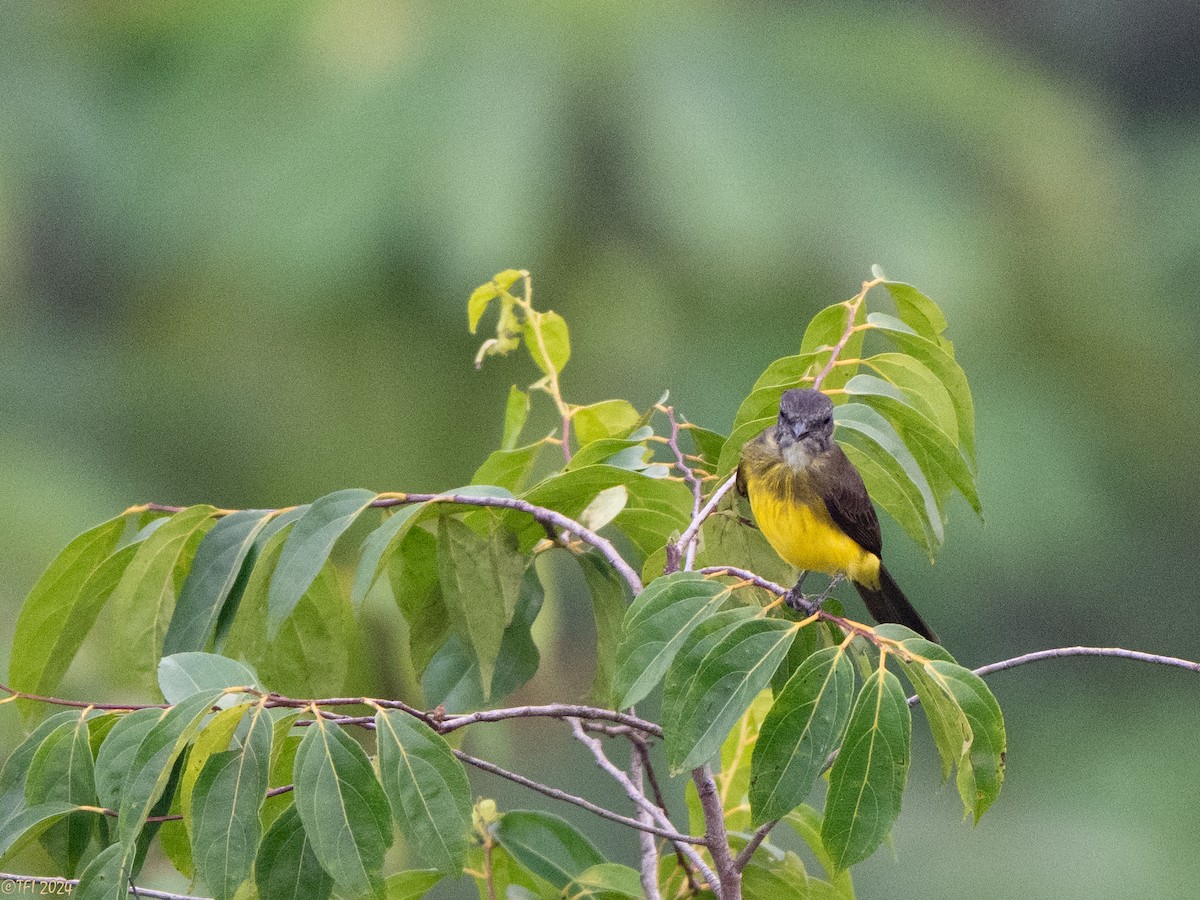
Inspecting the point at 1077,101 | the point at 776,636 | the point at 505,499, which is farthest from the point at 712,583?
the point at 1077,101

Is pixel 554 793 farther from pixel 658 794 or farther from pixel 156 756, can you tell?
pixel 156 756

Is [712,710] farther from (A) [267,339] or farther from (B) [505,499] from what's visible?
(A) [267,339]

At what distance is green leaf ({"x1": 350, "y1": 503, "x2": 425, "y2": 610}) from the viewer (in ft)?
3.10

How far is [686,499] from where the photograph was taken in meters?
1.11

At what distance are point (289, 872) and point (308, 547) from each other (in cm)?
22

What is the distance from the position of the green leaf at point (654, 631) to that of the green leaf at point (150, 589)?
391 mm

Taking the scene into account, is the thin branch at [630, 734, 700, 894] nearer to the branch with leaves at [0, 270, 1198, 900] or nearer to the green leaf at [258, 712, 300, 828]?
the branch with leaves at [0, 270, 1198, 900]

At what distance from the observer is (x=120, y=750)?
2.78ft

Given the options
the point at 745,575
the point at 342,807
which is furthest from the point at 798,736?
the point at 342,807

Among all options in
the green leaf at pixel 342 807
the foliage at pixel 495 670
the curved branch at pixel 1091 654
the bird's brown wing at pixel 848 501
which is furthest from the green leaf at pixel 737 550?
the green leaf at pixel 342 807

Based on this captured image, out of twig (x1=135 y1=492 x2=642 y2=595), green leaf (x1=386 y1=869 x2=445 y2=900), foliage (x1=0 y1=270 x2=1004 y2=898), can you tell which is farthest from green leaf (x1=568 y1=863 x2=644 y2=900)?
twig (x1=135 y1=492 x2=642 y2=595)

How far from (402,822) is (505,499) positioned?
10.3 inches

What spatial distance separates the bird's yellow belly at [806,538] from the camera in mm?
1356

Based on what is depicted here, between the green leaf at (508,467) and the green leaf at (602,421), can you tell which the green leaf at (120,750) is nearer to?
the green leaf at (508,467)
